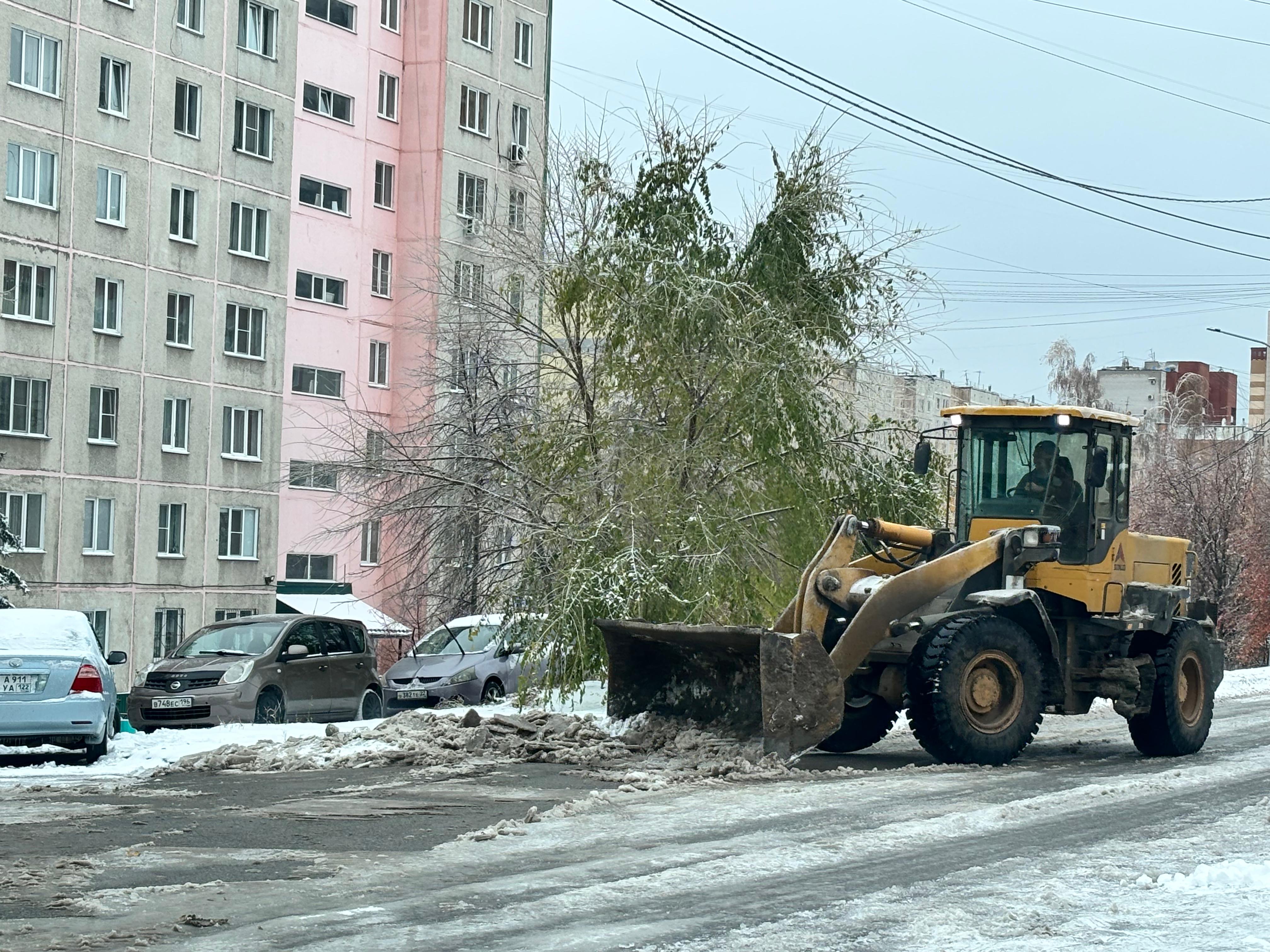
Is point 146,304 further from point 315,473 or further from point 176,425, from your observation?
point 315,473

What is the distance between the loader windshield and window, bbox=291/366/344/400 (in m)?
37.5

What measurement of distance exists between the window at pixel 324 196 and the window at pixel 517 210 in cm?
2890

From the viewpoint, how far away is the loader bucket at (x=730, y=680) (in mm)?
13625

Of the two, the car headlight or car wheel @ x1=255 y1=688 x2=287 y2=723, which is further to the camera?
car wheel @ x1=255 y1=688 x2=287 y2=723

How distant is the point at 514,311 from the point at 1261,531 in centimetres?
4698

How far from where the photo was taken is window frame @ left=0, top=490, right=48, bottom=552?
136ft

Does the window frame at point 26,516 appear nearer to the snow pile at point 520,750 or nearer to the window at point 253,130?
the window at point 253,130

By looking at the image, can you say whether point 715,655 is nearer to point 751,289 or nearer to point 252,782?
point 252,782

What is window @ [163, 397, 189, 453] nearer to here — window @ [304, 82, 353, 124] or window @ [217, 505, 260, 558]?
A: window @ [217, 505, 260, 558]

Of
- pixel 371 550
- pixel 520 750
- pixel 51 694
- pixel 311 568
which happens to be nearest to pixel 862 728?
pixel 520 750

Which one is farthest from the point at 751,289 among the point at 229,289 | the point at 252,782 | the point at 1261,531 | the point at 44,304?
the point at 1261,531

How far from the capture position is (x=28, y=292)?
4228 cm

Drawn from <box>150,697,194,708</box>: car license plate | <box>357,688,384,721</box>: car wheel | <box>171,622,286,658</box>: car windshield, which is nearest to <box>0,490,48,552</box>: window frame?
<box>357,688,384,721</box>: car wheel

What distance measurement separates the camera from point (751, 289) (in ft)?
73.0
